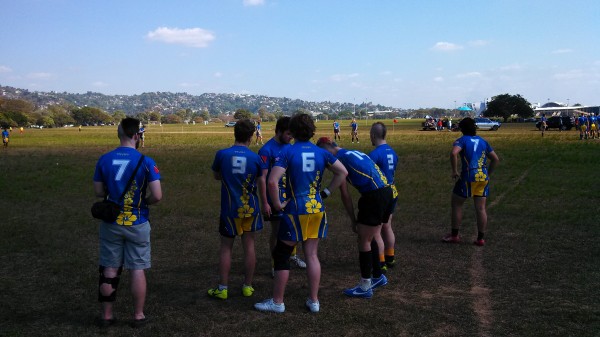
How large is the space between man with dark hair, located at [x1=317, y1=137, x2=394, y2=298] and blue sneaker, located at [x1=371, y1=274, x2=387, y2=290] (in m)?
0.26

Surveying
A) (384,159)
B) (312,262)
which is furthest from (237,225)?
(384,159)

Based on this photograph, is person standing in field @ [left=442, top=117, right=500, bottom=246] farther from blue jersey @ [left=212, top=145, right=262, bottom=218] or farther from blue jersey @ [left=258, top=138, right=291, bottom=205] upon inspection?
blue jersey @ [left=212, top=145, right=262, bottom=218]

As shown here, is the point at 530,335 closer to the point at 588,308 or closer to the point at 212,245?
the point at 588,308

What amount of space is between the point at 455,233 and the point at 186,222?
17.1 ft

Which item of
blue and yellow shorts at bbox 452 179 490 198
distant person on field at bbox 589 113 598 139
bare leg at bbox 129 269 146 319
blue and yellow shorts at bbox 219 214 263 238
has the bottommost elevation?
bare leg at bbox 129 269 146 319

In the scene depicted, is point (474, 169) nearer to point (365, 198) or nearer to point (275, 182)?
point (365, 198)

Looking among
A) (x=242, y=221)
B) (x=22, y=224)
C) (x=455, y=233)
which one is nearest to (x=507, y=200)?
(x=455, y=233)

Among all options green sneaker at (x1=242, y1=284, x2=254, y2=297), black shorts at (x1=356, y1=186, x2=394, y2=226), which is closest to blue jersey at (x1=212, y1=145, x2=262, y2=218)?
green sneaker at (x1=242, y1=284, x2=254, y2=297)

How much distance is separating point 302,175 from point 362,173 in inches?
31.9

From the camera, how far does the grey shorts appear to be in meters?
4.66

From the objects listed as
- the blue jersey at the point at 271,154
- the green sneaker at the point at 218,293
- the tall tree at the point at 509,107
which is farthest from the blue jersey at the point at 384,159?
the tall tree at the point at 509,107

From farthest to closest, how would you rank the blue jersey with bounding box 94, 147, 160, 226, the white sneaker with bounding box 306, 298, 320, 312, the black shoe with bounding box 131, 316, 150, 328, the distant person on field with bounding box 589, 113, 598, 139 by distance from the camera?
the distant person on field with bounding box 589, 113, 598, 139
the white sneaker with bounding box 306, 298, 320, 312
the black shoe with bounding box 131, 316, 150, 328
the blue jersey with bounding box 94, 147, 160, 226

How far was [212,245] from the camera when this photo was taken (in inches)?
317

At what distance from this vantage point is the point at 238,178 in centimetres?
530
